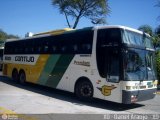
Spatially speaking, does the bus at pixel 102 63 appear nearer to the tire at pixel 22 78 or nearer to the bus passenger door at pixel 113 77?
the bus passenger door at pixel 113 77

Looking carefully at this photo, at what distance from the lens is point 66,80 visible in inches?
512

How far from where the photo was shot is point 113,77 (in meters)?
10.3

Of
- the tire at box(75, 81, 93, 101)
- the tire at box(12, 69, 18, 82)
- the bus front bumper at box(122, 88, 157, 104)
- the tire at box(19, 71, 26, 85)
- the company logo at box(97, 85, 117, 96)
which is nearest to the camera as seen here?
the bus front bumper at box(122, 88, 157, 104)

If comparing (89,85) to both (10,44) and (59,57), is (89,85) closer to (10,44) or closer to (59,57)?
(59,57)

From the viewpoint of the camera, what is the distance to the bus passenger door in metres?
10.1

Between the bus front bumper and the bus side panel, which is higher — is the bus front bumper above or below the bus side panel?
below

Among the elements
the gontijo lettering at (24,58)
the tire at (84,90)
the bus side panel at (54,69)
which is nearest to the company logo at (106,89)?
the tire at (84,90)

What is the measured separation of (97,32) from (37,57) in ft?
18.2

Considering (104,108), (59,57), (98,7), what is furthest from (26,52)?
(98,7)

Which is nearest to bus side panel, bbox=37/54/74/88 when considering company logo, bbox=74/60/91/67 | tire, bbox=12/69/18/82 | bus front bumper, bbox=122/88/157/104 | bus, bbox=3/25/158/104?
bus, bbox=3/25/158/104

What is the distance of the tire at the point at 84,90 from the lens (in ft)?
37.8

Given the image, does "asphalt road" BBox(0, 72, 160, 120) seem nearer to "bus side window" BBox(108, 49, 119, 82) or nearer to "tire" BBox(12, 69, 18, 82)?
"bus side window" BBox(108, 49, 119, 82)

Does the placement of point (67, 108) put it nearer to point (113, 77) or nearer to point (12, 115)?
point (113, 77)

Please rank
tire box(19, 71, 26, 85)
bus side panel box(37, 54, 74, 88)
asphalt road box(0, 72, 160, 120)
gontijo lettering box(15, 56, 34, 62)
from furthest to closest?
tire box(19, 71, 26, 85) → gontijo lettering box(15, 56, 34, 62) → bus side panel box(37, 54, 74, 88) → asphalt road box(0, 72, 160, 120)
